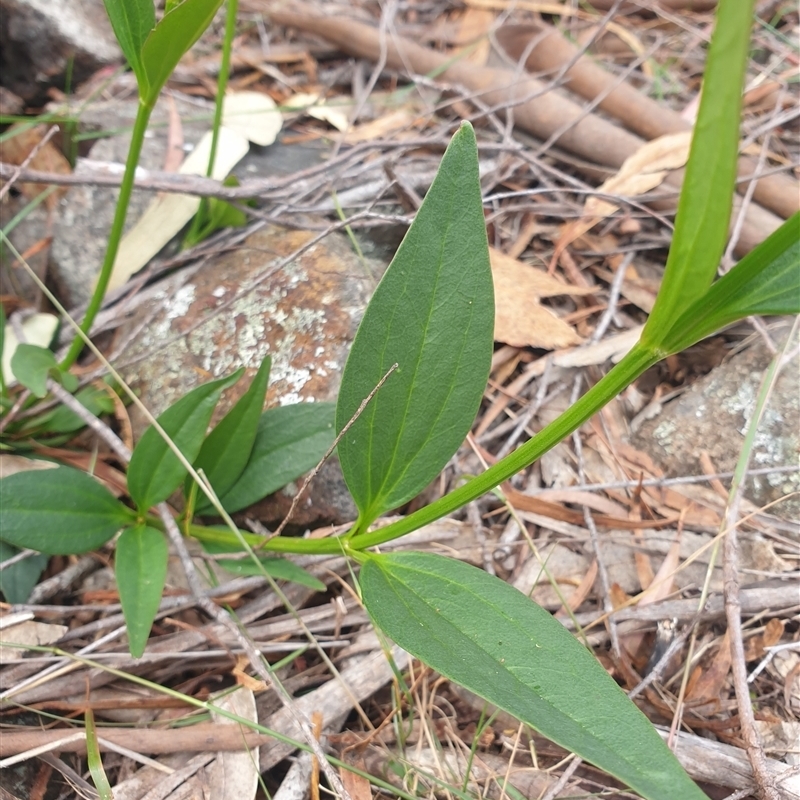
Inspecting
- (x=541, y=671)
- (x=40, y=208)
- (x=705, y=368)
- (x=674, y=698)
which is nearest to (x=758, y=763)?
(x=674, y=698)

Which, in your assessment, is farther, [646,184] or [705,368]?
[646,184]

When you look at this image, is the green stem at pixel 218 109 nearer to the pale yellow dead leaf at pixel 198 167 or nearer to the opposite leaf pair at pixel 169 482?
the pale yellow dead leaf at pixel 198 167

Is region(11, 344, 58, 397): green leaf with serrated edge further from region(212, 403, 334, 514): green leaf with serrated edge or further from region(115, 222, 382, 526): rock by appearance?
region(212, 403, 334, 514): green leaf with serrated edge

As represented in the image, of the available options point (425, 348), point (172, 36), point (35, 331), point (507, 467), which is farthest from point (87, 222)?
point (507, 467)

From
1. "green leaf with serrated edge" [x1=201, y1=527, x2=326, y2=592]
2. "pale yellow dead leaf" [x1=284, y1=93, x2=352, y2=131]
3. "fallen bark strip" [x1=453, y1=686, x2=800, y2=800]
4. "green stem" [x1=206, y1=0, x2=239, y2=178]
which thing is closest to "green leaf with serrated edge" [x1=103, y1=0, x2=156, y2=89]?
"green stem" [x1=206, y1=0, x2=239, y2=178]

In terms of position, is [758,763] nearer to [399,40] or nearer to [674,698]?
[674,698]

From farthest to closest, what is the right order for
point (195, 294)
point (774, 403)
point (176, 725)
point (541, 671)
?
point (195, 294), point (774, 403), point (176, 725), point (541, 671)

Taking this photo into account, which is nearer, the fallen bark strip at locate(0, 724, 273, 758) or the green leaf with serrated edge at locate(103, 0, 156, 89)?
the green leaf with serrated edge at locate(103, 0, 156, 89)

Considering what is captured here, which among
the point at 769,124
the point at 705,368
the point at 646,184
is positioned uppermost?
the point at 769,124
